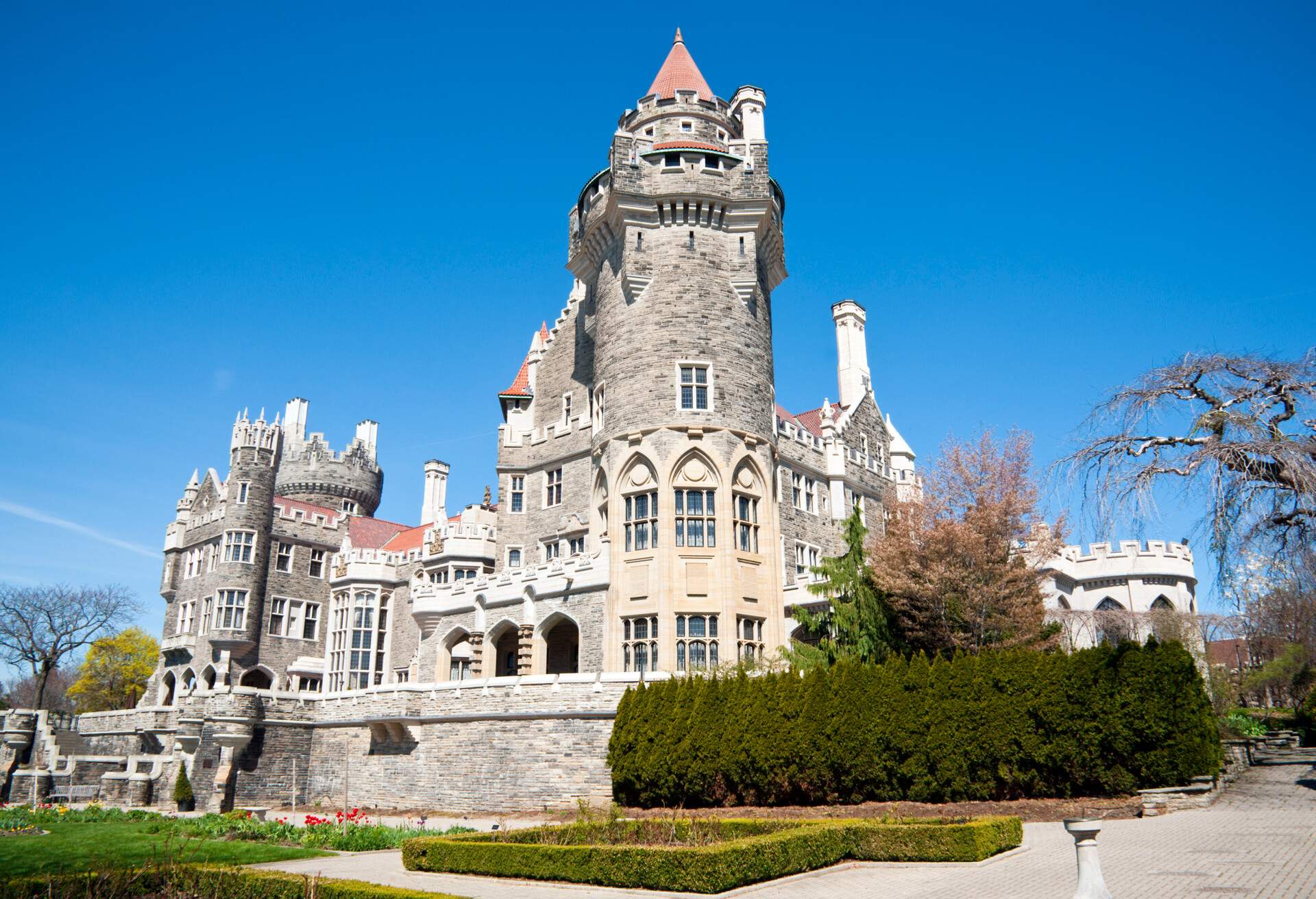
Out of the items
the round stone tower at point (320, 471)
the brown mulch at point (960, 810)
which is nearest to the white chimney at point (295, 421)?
the round stone tower at point (320, 471)

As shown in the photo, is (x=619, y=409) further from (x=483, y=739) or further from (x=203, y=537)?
(x=203, y=537)

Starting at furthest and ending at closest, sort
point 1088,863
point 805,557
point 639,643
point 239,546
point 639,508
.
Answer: point 239,546, point 805,557, point 639,508, point 639,643, point 1088,863

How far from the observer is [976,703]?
2075 cm

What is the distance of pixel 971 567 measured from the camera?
2886 cm

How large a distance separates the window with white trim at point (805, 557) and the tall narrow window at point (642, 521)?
5.99 meters

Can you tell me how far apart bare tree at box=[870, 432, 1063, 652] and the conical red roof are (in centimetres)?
1863

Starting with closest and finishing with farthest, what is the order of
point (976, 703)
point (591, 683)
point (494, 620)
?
1. point (976, 703)
2. point (591, 683)
3. point (494, 620)

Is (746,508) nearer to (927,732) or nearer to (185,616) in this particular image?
(927,732)

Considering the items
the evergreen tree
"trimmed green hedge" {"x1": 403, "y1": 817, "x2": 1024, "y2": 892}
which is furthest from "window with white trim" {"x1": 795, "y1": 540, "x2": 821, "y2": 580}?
"trimmed green hedge" {"x1": 403, "y1": 817, "x2": 1024, "y2": 892}

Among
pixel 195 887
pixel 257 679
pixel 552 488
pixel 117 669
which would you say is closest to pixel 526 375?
pixel 552 488

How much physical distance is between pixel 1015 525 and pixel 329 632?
2943 cm

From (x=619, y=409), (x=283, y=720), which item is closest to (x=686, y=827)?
(x=619, y=409)

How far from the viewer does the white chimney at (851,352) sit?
43469 mm

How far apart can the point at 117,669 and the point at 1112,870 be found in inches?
2743
